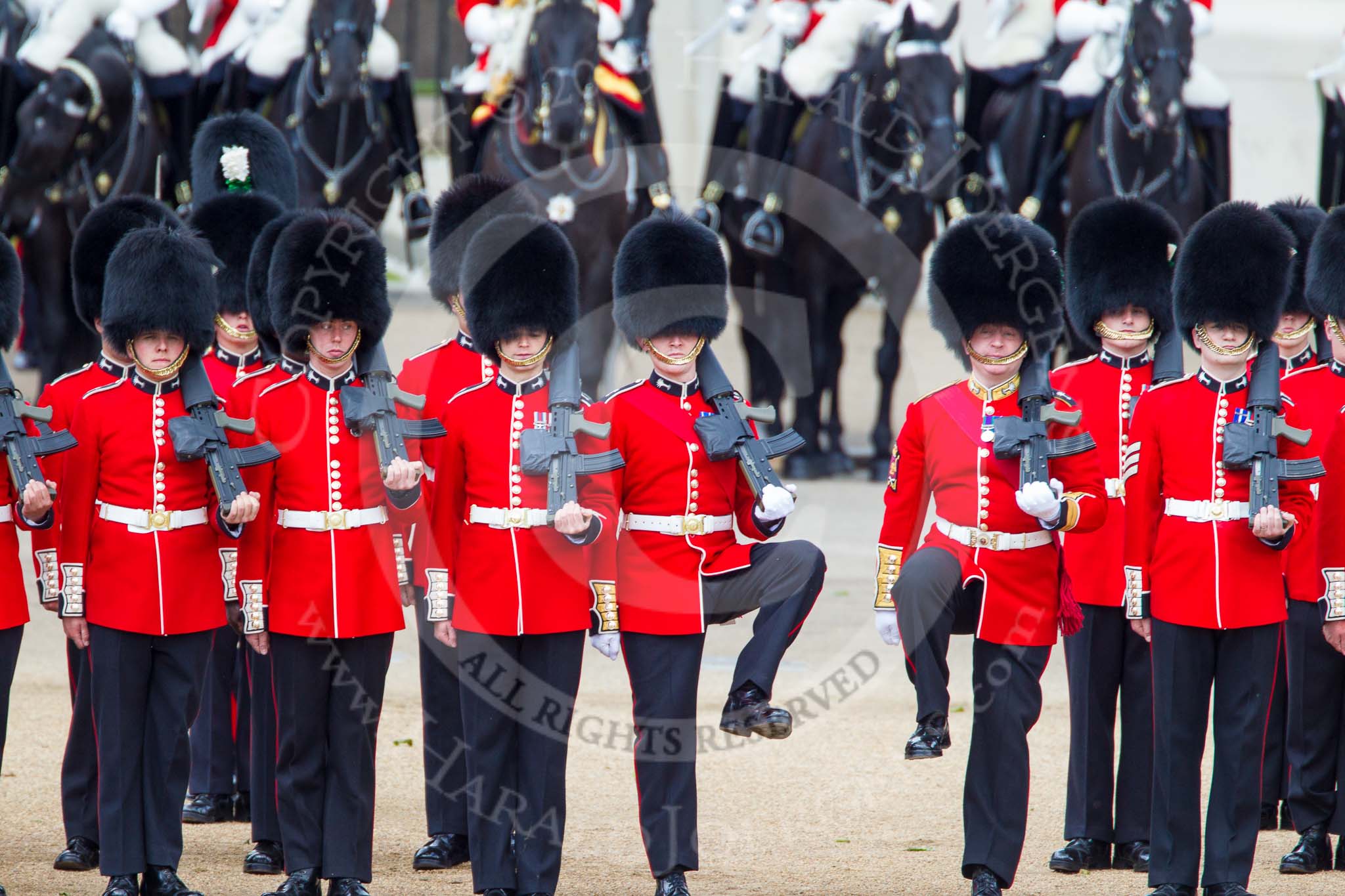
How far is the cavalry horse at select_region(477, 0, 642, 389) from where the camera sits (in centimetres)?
870

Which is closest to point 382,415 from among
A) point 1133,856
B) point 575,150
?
point 1133,856

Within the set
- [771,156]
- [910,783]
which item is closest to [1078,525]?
[910,783]

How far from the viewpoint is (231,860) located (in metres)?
5.01

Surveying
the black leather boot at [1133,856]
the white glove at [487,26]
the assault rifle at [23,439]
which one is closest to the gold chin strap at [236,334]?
the assault rifle at [23,439]

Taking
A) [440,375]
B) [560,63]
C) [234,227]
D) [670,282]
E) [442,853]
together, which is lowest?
[442,853]

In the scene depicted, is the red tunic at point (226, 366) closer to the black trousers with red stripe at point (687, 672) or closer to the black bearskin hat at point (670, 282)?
the black bearskin hat at point (670, 282)

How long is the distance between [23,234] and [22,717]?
13.2ft

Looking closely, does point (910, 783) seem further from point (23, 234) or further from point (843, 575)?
point (23, 234)

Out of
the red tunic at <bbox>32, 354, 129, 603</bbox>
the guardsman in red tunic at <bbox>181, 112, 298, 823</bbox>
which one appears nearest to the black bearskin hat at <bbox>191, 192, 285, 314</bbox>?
the guardsman in red tunic at <bbox>181, 112, 298, 823</bbox>

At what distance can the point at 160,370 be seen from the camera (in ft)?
15.4

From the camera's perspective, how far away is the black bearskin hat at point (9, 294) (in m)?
4.89

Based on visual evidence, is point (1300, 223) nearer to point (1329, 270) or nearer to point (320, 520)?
point (1329, 270)

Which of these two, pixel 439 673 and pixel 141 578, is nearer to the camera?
pixel 141 578

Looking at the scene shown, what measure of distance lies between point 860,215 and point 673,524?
5426mm
